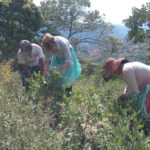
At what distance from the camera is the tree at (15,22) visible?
34.7ft

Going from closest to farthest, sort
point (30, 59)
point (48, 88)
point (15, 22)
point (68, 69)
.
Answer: point (48, 88)
point (68, 69)
point (30, 59)
point (15, 22)

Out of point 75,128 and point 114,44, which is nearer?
point 75,128

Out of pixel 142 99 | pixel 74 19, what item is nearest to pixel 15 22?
pixel 74 19

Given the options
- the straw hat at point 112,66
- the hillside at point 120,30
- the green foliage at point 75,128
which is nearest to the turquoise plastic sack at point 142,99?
the green foliage at point 75,128

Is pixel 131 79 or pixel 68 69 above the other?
pixel 131 79

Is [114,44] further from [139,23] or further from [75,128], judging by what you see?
[75,128]

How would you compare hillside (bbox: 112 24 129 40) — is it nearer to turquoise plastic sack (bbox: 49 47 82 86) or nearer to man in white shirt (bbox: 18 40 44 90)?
man in white shirt (bbox: 18 40 44 90)

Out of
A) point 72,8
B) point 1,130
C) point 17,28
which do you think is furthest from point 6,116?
point 72,8

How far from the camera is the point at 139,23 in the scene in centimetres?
1041

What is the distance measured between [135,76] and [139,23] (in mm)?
8706

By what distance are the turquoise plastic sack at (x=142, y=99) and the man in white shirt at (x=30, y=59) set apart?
79.0 inches

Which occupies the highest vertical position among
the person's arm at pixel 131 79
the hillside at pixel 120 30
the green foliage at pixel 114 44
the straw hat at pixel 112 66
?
the straw hat at pixel 112 66

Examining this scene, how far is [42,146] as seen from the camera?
1.84 metres

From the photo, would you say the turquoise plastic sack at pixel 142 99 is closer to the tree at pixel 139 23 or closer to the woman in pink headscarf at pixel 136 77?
the woman in pink headscarf at pixel 136 77
